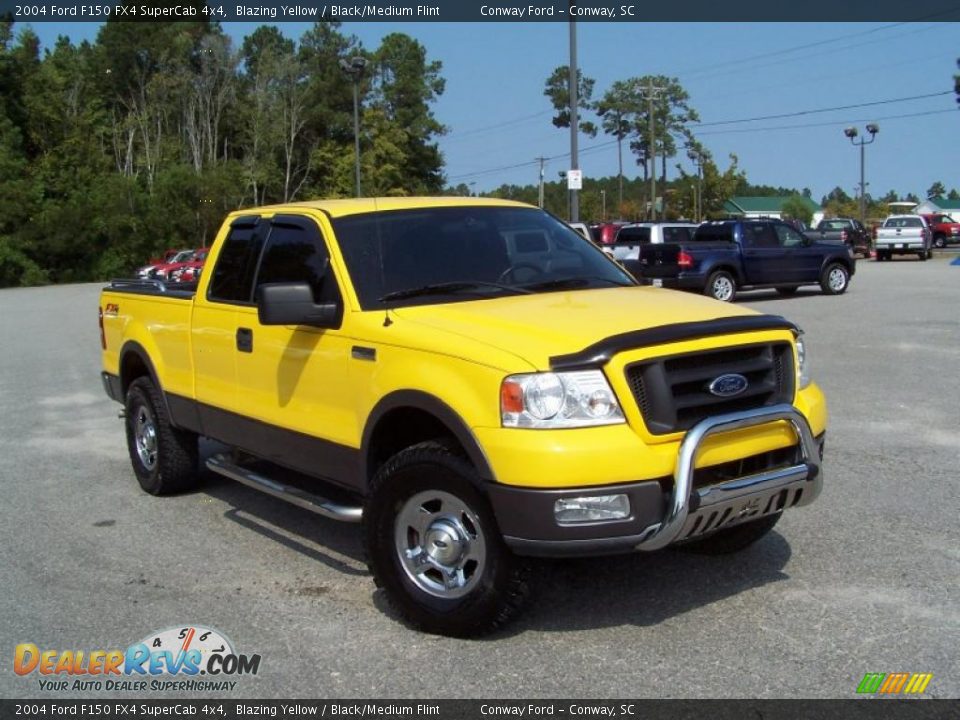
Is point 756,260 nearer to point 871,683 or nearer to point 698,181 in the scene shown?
point 871,683

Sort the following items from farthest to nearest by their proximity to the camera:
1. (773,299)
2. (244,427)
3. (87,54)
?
(87,54), (773,299), (244,427)

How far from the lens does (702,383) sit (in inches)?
161

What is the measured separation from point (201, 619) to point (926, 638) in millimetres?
3238

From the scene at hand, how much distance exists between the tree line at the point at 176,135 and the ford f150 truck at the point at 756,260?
3785 cm

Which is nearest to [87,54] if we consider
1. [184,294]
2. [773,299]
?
[773,299]

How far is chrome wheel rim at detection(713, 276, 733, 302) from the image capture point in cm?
2078

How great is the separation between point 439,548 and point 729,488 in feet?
4.14

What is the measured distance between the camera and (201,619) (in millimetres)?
4539

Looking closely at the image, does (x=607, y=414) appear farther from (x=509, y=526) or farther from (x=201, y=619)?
(x=201, y=619)

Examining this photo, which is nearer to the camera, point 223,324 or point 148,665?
point 148,665

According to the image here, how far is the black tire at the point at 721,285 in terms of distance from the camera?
2072 cm

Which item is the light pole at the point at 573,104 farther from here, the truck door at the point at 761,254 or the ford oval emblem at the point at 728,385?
the ford oval emblem at the point at 728,385

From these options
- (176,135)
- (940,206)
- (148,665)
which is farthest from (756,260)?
(940,206)

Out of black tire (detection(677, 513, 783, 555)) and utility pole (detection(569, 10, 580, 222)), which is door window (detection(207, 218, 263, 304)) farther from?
utility pole (detection(569, 10, 580, 222))
